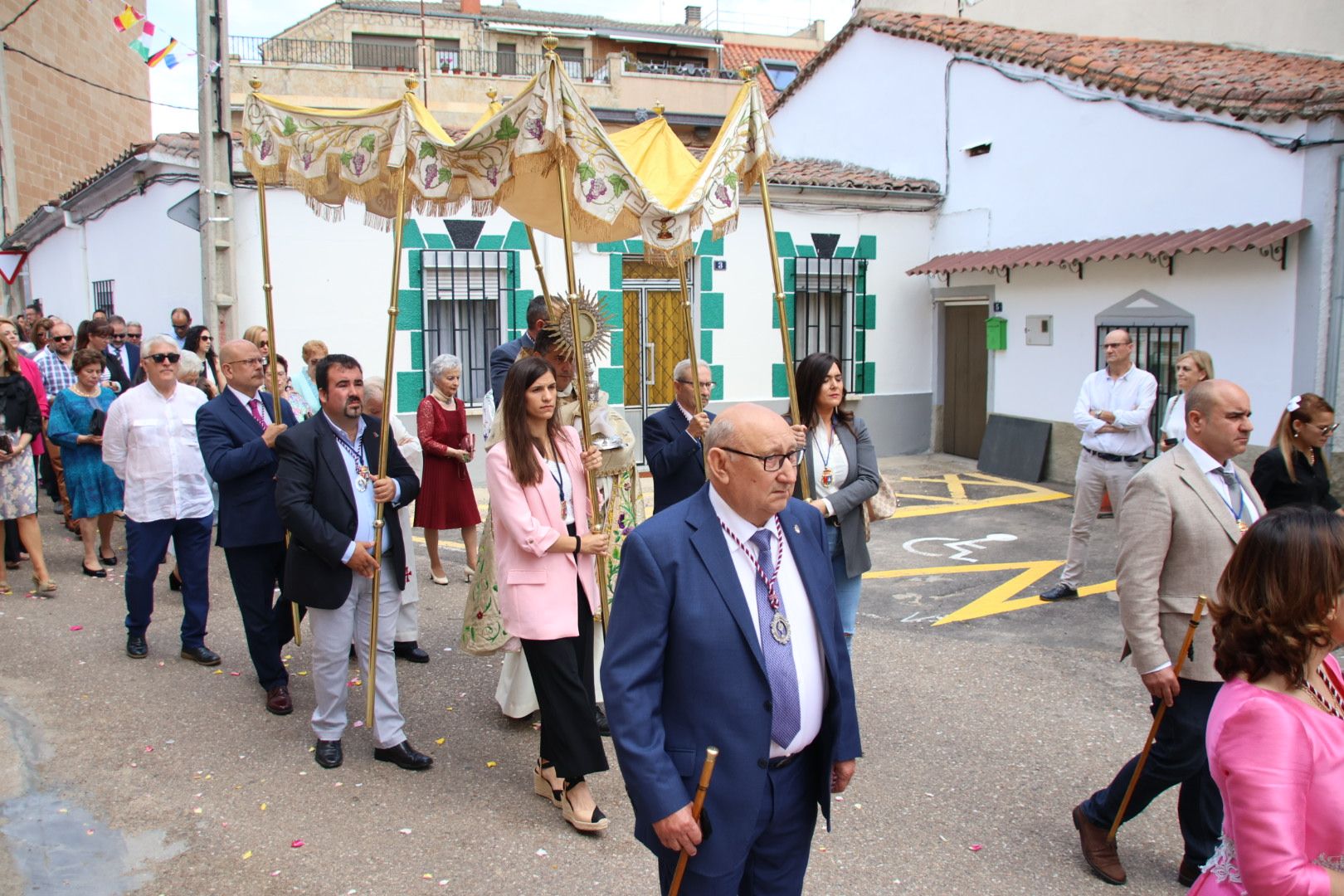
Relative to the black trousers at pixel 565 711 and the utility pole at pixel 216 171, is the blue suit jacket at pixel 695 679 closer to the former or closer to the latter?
the black trousers at pixel 565 711

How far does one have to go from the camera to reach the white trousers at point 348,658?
4.48 metres

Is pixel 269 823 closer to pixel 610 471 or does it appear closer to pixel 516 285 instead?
pixel 610 471

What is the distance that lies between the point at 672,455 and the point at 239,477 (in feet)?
7.09

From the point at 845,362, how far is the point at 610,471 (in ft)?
30.6

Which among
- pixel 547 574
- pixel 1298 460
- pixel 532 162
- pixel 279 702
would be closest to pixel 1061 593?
pixel 1298 460

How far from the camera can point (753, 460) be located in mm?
2471

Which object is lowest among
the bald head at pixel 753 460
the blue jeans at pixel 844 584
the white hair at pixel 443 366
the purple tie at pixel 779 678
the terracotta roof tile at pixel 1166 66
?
the blue jeans at pixel 844 584

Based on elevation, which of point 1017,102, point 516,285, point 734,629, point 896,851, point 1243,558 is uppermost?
point 1017,102

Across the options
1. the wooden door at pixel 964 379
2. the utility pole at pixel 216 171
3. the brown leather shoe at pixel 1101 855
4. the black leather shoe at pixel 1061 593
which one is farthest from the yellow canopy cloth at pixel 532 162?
the wooden door at pixel 964 379

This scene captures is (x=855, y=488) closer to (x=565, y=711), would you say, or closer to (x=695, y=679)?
(x=565, y=711)

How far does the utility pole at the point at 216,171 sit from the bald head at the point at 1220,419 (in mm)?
8913

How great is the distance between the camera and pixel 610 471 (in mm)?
4816

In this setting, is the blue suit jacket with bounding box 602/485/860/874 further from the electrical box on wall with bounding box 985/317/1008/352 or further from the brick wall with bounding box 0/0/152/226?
the brick wall with bounding box 0/0/152/226

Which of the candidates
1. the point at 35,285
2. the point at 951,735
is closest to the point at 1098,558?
the point at 951,735
